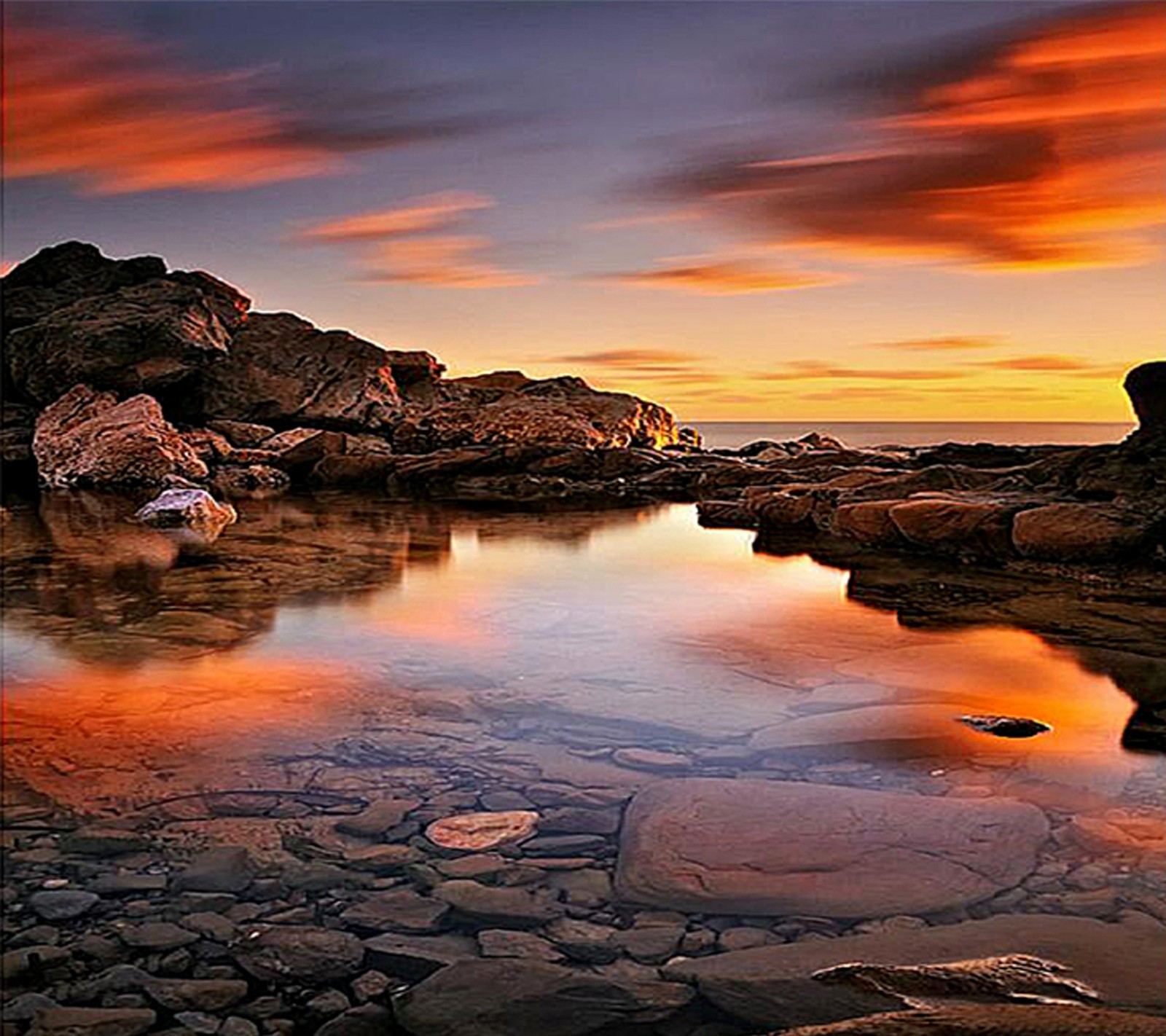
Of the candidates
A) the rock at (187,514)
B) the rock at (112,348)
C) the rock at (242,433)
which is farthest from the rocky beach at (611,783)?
the rock at (242,433)

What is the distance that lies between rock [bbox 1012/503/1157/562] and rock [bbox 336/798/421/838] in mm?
9027

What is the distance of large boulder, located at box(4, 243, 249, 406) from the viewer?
31.0 meters

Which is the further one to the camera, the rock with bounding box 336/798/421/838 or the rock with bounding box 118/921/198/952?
the rock with bounding box 336/798/421/838

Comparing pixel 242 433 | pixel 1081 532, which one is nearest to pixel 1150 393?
pixel 1081 532

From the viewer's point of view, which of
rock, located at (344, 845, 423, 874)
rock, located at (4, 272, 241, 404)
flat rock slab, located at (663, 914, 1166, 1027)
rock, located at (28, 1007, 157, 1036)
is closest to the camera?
rock, located at (28, 1007, 157, 1036)

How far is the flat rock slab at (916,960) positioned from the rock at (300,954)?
3.20 ft

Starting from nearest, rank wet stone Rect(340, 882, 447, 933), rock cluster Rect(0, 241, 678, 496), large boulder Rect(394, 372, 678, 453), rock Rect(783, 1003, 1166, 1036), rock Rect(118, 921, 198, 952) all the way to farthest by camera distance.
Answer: rock Rect(783, 1003, 1166, 1036), rock Rect(118, 921, 198, 952), wet stone Rect(340, 882, 447, 933), rock cluster Rect(0, 241, 678, 496), large boulder Rect(394, 372, 678, 453)

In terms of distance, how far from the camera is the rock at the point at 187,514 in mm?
17281

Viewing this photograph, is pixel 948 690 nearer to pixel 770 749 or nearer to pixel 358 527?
pixel 770 749

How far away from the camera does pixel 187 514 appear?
57.7ft

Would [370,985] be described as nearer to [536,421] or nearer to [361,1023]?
[361,1023]

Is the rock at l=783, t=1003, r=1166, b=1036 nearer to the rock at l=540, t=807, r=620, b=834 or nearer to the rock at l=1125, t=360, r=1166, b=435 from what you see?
the rock at l=540, t=807, r=620, b=834

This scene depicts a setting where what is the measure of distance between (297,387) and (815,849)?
108 ft

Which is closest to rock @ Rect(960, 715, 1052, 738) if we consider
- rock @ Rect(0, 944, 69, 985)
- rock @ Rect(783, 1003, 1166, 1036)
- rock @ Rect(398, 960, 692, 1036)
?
rock @ Rect(783, 1003, 1166, 1036)
